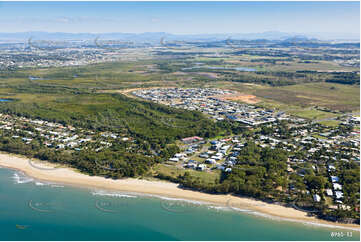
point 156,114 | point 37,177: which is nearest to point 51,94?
point 156,114

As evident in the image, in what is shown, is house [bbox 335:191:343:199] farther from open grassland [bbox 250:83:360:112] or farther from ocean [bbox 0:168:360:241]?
open grassland [bbox 250:83:360:112]

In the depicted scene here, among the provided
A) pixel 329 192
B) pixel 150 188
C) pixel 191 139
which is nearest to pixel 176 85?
pixel 191 139

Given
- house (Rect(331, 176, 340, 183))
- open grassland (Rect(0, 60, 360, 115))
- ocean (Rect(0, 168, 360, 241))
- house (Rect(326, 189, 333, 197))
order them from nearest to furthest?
ocean (Rect(0, 168, 360, 241)) → house (Rect(326, 189, 333, 197)) → house (Rect(331, 176, 340, 183)) → open grassland (Rect(0, 60, 360, 115))

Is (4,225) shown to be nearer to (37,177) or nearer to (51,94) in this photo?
(37,177)

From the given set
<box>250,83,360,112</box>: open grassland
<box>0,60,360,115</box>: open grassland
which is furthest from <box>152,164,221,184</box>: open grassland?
<box>250,83,360,112</box>: open grassland

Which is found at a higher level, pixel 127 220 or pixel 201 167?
pixel 201 167

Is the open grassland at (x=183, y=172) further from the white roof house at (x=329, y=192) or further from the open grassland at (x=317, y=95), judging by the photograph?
the open grassland at (x=317, y=95)

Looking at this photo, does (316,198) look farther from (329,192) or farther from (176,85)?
(176,85)
